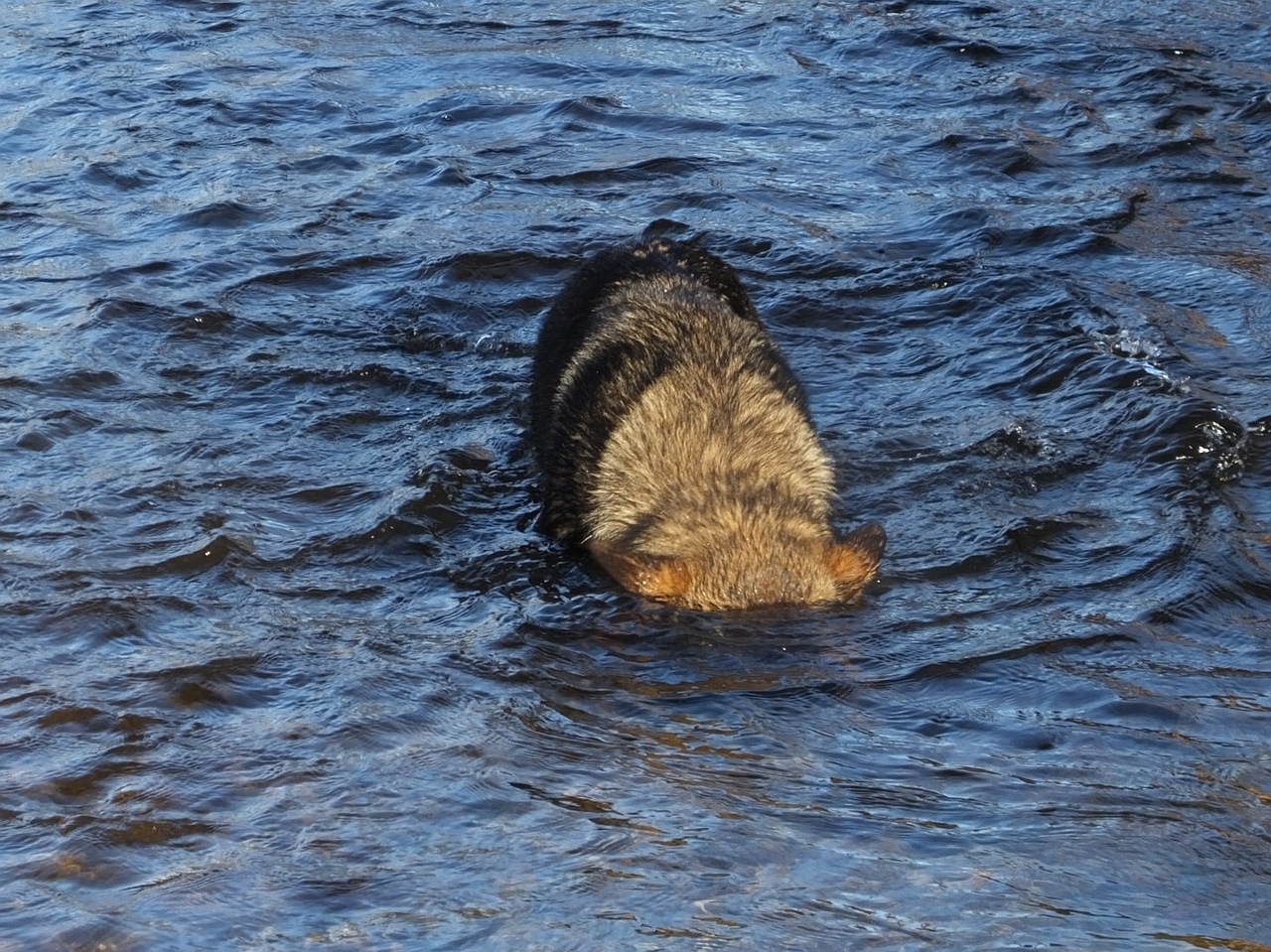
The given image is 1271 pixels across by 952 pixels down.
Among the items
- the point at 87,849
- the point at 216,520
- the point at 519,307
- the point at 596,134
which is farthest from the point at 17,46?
the point at 87,849

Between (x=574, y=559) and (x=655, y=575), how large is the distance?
91cm

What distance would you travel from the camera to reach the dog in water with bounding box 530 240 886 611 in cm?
609

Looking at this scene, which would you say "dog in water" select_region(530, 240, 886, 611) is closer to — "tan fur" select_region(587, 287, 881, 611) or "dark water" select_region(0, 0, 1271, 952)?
"tan fur" select_region(587, 287, 881, 611)

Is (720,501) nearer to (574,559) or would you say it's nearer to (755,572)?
(755,572)

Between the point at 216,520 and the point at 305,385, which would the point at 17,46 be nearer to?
the point at 305,385

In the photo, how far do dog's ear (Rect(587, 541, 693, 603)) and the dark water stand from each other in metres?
0.11

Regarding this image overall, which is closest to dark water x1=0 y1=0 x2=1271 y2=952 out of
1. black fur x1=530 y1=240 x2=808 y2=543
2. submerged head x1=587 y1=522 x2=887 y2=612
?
submerged head x1=587 y1=522 x2=887 y2=612

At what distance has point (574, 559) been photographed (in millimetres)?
6898

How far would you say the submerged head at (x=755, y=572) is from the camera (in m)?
6.01

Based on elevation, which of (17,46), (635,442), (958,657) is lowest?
(958,657)

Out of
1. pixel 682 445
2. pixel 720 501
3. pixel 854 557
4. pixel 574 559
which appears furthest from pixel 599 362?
pixel 854 557

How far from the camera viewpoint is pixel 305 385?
8.34 meters

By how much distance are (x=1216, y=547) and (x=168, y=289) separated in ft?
18.6

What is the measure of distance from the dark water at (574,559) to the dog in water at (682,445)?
186 mm
